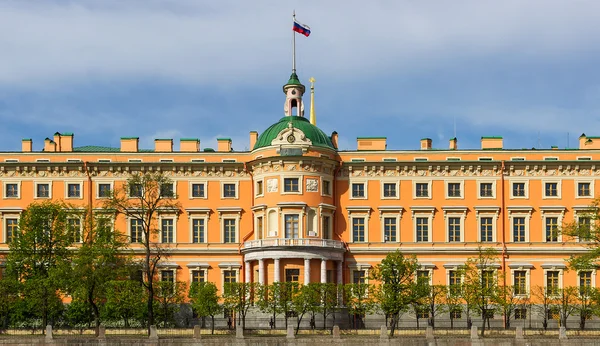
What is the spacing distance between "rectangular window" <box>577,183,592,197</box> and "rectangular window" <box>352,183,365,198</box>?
20.7m

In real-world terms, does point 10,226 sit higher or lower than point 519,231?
higher

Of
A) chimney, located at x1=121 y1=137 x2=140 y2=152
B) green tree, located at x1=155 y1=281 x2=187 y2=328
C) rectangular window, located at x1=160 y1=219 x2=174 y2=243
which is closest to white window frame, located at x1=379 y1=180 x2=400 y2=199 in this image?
rectangular window, located at x1=160 y1=219 x2=174 y2=243

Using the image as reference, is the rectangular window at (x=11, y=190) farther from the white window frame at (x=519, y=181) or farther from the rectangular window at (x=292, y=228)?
the white window frame at (x=519, y=181)

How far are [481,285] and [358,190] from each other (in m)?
17.1

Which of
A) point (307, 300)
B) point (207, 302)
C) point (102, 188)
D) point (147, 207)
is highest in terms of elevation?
point (102, 188)

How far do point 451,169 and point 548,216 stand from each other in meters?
10.3

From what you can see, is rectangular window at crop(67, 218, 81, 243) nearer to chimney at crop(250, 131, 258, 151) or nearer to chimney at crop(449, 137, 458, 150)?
chimney at crop(250, 131, 258, 151)

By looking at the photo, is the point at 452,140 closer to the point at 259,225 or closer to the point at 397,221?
the point at 397,221

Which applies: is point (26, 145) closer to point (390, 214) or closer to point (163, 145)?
point (163, 145)

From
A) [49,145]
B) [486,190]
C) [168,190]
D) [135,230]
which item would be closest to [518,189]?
[486,190]

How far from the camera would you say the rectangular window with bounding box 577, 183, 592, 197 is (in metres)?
92.5

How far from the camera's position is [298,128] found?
9119cm

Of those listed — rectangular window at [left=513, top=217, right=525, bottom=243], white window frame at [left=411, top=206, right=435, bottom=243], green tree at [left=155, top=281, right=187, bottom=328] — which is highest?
white window frame at [left=411, top=206, right=435, bottom=243]

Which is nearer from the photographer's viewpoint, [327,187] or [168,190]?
[168,190]
